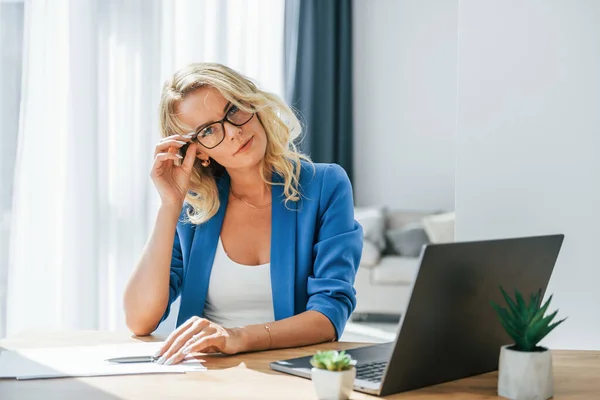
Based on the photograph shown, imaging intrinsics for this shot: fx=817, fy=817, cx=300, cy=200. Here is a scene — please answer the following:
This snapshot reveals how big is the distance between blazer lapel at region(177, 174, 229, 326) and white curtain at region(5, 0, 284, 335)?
48.0 inches

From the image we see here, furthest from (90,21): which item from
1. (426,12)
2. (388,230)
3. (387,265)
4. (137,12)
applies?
(426,12)

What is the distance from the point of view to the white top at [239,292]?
6.38ft

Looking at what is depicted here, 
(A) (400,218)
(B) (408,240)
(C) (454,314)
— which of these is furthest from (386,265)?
(C) (454,314)

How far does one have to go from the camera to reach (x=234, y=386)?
Result: 4.19 feet

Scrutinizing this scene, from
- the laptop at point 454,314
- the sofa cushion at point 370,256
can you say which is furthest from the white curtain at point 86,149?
the sofa cushion at point 370,256

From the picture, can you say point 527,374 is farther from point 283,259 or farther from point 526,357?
point 283,259

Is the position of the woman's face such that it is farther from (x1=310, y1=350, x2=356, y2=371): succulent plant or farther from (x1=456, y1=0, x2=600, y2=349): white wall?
(x1=310, y1=350, x2=356, y2=371): succulent plant

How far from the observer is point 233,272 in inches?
76.8

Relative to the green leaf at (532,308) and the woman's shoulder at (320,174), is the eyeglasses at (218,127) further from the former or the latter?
the green leaf at (532,308)

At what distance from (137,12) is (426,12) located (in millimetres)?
3970

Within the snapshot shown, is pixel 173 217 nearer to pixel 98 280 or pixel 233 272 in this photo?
pixel 233 272

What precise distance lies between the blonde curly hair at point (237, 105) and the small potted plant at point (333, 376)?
827 millimetres

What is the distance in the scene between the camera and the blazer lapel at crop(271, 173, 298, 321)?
6.17 ft

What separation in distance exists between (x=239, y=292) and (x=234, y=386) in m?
0.68
